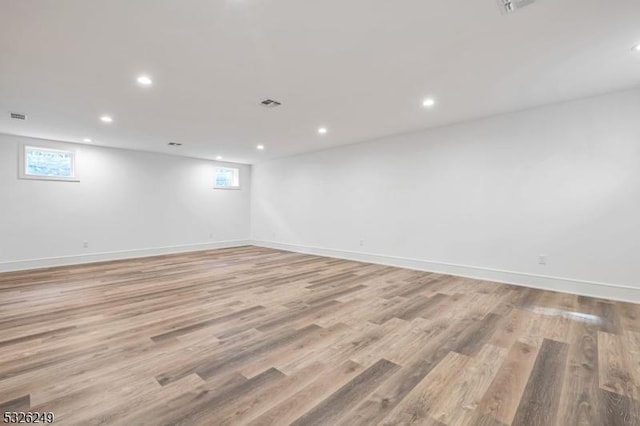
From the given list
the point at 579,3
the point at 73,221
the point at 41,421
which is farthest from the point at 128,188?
the point at 579,3

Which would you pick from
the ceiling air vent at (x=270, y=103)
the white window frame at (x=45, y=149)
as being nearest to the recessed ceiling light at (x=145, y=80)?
the ceiling air vent at (x=270, y=103)

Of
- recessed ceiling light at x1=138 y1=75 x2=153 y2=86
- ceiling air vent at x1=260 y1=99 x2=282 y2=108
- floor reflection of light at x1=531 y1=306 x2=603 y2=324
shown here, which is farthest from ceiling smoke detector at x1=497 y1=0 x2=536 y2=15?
recessed ceiling light at x1=138 y1=75 x2=153 y2=86

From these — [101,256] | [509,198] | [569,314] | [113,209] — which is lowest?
[101,256]

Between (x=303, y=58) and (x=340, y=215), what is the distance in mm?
→ 4056

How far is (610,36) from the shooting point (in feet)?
7.45

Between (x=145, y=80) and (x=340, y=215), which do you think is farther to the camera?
(x=340, y=215)

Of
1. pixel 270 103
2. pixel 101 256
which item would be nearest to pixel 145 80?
pixel 270 103

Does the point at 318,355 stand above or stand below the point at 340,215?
below

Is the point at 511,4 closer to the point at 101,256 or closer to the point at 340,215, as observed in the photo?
the point at 340,215

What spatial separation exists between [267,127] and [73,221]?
441 cm

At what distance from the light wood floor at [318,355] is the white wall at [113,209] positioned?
1.70 metres

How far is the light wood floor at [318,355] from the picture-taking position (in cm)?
154

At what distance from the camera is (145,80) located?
9.59 ft

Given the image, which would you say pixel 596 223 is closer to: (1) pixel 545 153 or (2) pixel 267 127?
(1) pixel 545 153
